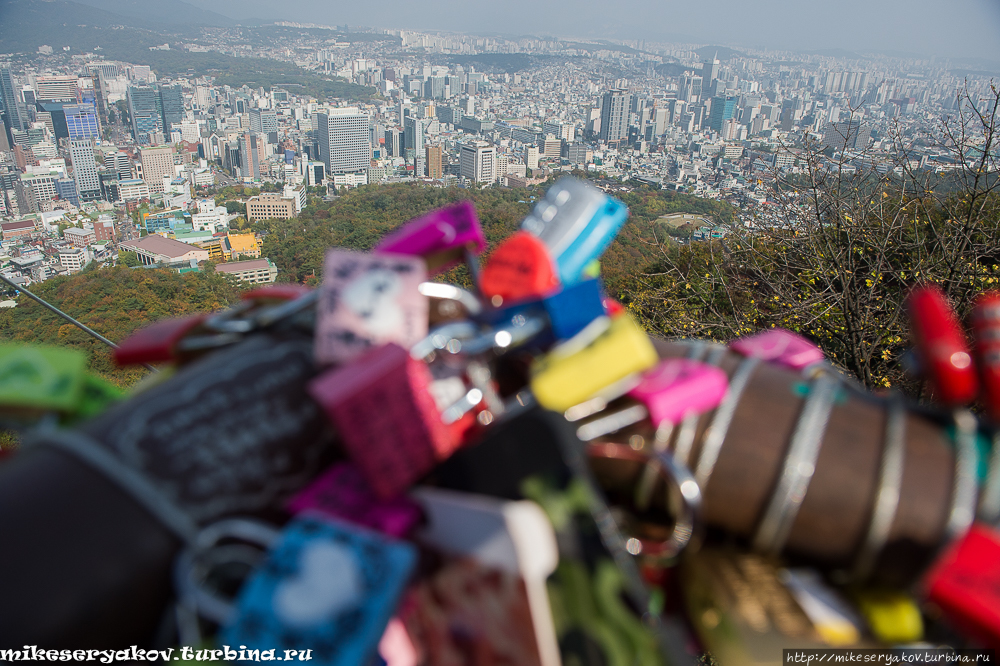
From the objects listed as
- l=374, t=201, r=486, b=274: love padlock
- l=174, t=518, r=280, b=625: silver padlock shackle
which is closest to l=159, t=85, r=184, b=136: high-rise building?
l=374, t=201, r=486, b=274: love padlock

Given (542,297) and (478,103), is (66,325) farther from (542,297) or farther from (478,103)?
(478,103)

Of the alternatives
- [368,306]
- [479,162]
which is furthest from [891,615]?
[479,162]

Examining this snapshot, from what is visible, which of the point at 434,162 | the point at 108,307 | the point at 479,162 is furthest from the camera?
the point at 434,162

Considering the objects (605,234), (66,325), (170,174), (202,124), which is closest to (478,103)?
(202,124)

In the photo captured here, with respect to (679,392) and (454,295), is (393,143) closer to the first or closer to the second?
(454,295)

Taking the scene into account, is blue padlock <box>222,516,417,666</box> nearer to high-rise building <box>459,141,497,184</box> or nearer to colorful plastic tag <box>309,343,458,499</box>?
colorful plastic tag <box>309,343,458,499</box>
